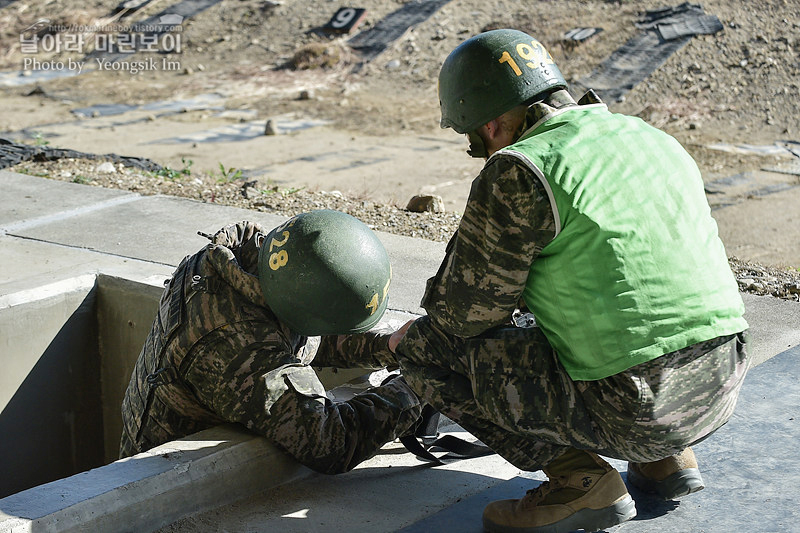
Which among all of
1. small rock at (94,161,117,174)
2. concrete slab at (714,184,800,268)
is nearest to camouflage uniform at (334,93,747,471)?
concrete slab at (714,184,800,268)

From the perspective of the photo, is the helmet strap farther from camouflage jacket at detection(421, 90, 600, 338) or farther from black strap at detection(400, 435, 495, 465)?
black strap at detection(400, 435, 495, 465)

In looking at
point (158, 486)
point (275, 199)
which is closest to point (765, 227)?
point (275, 199)

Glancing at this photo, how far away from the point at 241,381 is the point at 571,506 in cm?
106

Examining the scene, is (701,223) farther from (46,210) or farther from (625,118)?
(46,210)

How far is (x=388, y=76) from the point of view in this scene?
13.6 m

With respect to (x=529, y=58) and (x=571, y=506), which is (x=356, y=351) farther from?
(x=529, y=58)

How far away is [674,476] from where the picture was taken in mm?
2893

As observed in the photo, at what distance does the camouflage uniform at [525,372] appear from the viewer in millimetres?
2525

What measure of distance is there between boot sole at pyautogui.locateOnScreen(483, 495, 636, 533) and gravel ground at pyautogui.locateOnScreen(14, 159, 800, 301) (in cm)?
264

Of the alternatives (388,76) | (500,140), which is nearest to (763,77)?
(388,76)

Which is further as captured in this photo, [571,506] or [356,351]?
[356,351]

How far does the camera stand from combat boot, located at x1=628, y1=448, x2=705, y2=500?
2.88 m

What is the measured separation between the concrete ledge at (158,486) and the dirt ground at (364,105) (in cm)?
310

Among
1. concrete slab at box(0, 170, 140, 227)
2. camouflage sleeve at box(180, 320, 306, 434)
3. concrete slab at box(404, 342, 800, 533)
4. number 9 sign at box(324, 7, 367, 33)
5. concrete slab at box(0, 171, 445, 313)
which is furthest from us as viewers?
number 9 sign at box(324, 7, 367, 33)
